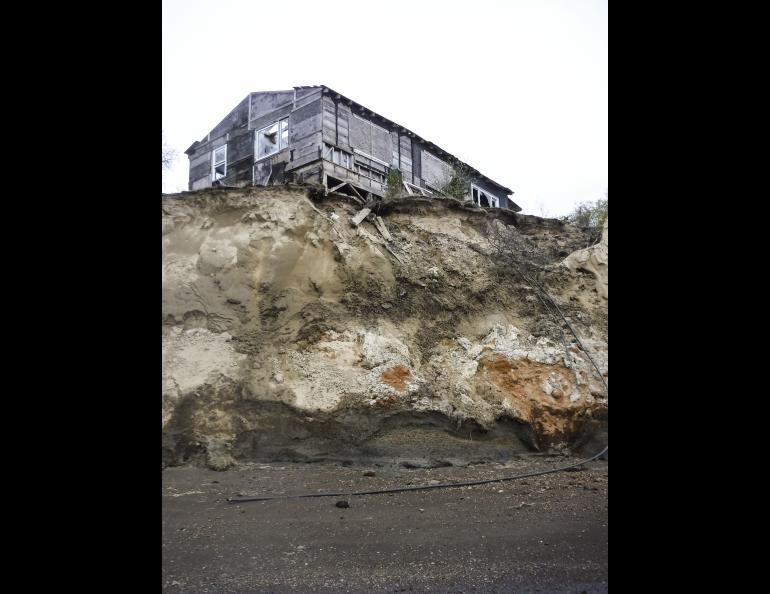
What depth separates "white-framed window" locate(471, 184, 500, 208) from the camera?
22158 mm

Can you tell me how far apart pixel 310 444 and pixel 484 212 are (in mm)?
6261

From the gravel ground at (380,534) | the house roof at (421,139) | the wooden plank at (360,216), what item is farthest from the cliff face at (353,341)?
the house roof at (421,139)

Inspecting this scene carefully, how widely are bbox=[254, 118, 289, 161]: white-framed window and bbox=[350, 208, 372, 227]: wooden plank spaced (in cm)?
877

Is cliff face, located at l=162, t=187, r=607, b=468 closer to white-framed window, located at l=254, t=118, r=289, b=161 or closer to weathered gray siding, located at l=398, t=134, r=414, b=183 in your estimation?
white-framed window, located at l=254, t=118, r=289, b=161

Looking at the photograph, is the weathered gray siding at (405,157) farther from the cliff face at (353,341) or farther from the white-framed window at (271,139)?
the cliff face at (353,341)

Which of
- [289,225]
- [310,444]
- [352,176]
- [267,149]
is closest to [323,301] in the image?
[289,225]

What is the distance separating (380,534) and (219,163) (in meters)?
17.7

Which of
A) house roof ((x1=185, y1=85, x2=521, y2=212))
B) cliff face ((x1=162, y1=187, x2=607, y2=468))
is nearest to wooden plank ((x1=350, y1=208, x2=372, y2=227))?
cliff face ((x1=162, y1=187, x2=607, y2=468))

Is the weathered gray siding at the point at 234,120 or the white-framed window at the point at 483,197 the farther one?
the white-framed window at the point at 483,197

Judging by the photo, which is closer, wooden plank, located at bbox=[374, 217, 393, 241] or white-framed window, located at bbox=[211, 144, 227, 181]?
wooden plank, located at bbox=[374, 217, 393, 241]

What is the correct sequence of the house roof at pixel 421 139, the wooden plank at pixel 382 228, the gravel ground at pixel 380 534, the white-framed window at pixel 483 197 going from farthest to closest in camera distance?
1. the white-framed window at pixel 483 197
2. the house roof at pixel 421 139
3. the wooden plank at pixel 382 228
4. the gravel ground at pixel 380 534

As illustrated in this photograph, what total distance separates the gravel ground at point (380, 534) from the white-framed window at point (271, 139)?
1316 cm

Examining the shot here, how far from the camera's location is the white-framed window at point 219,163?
1992cm

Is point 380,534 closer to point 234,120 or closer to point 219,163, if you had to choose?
point 219,163
